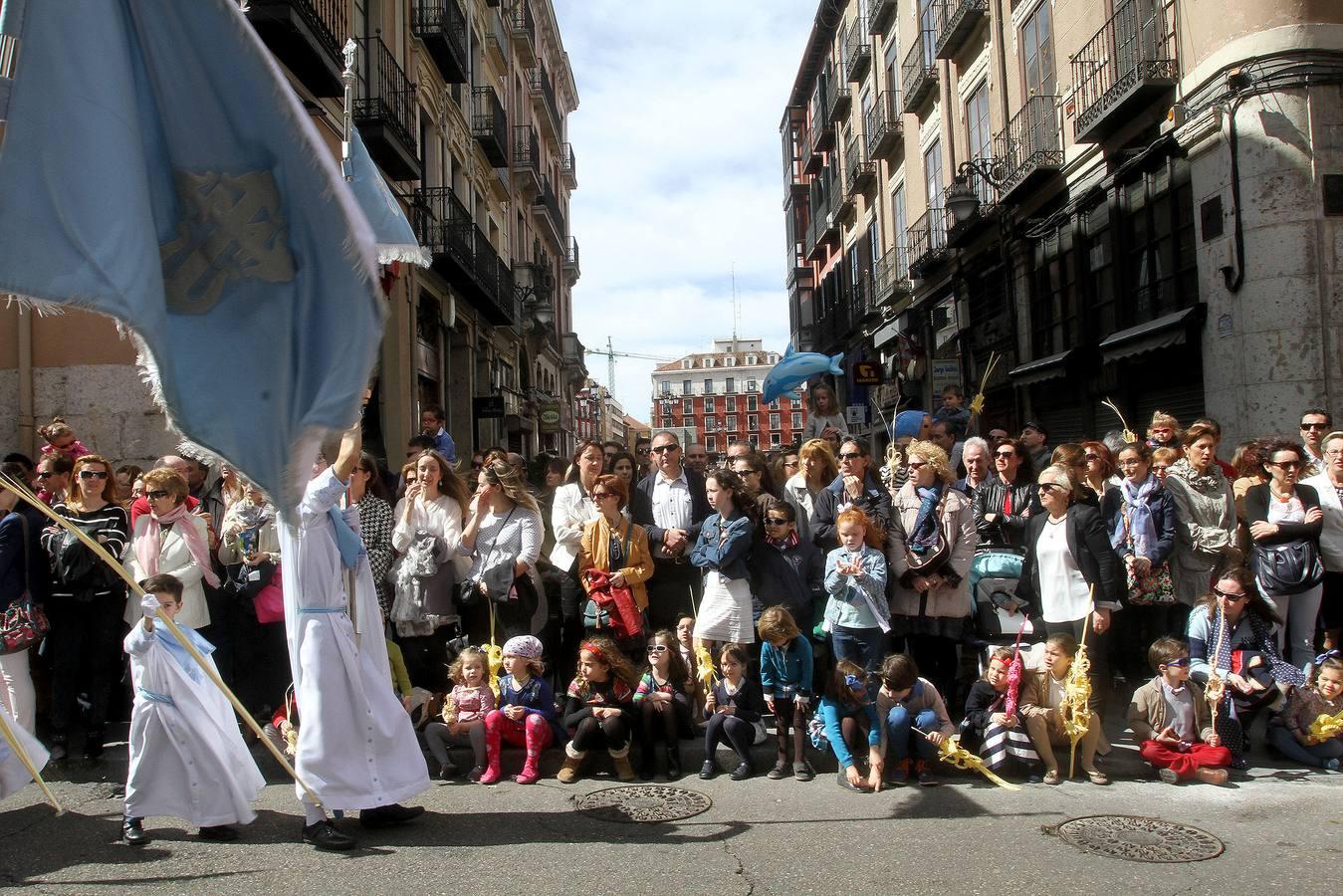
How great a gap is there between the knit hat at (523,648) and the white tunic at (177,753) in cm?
162

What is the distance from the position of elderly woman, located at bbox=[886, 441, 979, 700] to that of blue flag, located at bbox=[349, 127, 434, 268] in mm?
3802

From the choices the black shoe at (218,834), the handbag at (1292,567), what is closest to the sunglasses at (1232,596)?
the handbag at (1292,567)

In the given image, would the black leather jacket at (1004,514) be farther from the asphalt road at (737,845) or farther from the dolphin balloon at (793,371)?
the dolphin balloon at (793,371)

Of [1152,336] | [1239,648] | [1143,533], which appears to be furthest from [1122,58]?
[1239,648]

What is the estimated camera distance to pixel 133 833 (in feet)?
16.1

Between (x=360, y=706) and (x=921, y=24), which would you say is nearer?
(x=360, y=706)

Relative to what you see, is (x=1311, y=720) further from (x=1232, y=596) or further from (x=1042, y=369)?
(x=1042, y=369)

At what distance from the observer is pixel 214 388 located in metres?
2.62

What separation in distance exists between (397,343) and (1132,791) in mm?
13890

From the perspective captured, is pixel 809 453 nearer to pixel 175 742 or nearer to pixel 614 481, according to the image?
pixel 614 481

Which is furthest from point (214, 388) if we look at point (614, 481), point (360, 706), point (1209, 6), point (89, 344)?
point (1209, 6)

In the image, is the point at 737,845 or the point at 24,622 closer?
the point at 737,845

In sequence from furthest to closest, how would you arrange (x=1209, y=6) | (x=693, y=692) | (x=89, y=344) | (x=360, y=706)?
1. (x=1209, y=6)
2. (x=89, y=344)
3. (x=693, y=692)
4. (x=360, y=706)

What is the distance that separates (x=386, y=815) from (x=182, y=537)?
2390 millimetres
